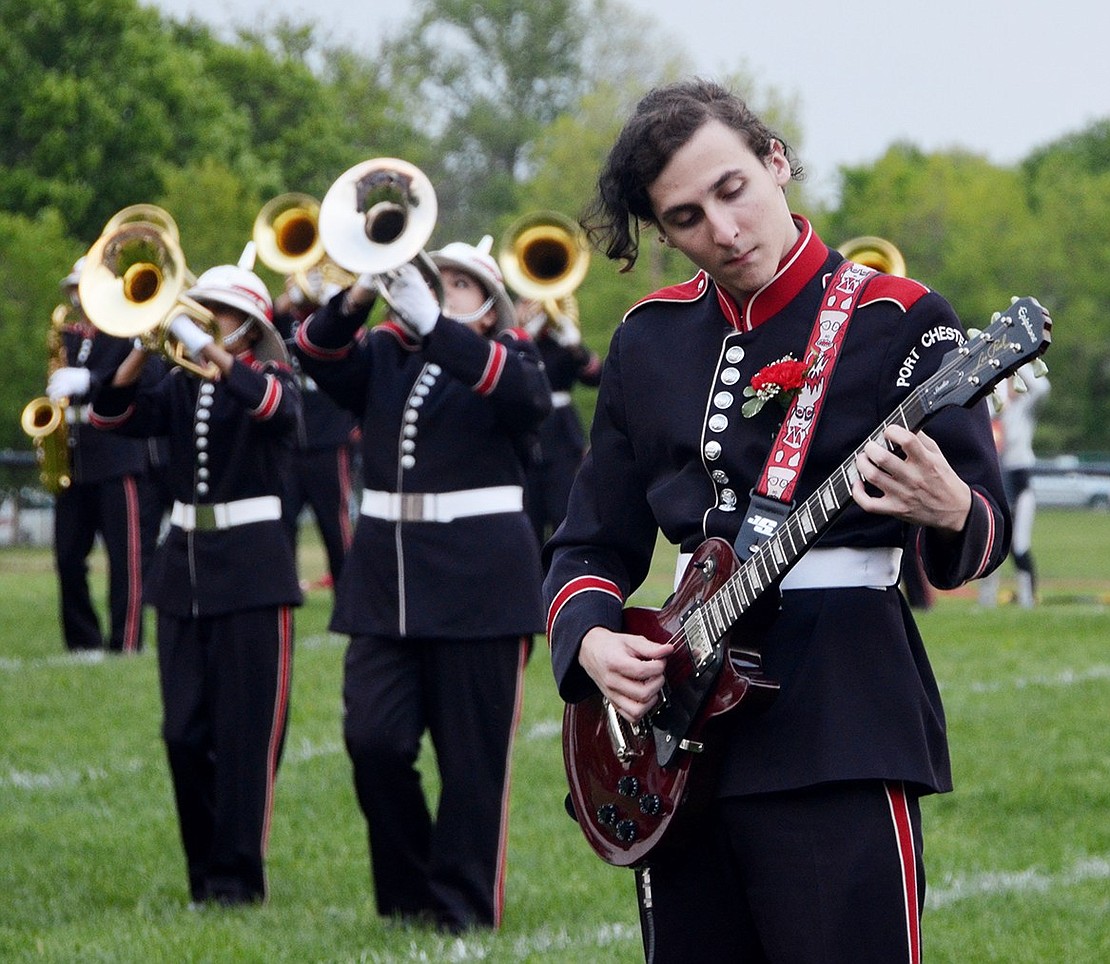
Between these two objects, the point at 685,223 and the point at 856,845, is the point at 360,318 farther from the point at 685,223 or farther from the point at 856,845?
the point at 856,845

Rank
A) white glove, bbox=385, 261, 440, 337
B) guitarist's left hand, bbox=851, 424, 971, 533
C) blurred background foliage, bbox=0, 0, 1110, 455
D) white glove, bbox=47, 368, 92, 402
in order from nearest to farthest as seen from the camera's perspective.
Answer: guitarist's left hand, bbox=851, 424, 971, 533, white glove, bbox=385, 261, 440, 337, white glove, bbox=47, 368, 92, 402, blurred background foliage, bbox=0, 0, 1110, 455

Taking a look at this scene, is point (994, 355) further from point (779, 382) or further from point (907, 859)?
point (907, 859)

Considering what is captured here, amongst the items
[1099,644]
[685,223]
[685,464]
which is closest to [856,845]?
[685,464]

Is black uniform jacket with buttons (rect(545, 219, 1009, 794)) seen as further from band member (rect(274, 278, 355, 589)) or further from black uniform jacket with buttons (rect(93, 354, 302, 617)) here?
band member (rect(274, 278, 355, 589))

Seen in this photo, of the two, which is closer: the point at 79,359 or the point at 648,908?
the point at 648,908

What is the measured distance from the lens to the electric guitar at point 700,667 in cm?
255

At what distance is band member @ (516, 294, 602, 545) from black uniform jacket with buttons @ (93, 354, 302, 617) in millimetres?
4568

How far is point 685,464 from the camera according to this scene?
9.97 feet

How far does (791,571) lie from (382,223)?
2958 millimetres

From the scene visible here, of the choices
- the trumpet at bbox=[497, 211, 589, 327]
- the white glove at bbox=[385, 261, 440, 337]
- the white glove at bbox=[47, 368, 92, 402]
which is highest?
the trumpet at bbox=[497, 211, 589, 327]

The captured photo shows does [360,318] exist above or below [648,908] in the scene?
above

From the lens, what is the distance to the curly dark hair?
9.72 ft

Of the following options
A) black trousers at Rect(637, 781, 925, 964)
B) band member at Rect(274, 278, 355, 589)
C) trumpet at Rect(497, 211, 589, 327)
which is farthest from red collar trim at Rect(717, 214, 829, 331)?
band member at Rect(274, 278, 355, 589)

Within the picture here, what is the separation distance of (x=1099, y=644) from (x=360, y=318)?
6228mm
